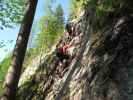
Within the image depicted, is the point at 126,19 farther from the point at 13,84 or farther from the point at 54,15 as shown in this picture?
the point at 54,15

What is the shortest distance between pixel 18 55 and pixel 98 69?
350 centimetres

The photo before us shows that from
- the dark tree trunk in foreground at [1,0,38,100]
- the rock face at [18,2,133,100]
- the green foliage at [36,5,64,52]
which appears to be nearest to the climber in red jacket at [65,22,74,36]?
the rock face at [18,2,133,100]

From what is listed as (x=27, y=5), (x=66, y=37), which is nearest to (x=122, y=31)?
(x=27, y=5)

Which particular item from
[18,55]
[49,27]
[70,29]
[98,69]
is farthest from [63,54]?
[49,27]

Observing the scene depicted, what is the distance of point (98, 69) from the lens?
10328 millimetres

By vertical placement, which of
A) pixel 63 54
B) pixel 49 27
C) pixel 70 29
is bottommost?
pixel 49 27

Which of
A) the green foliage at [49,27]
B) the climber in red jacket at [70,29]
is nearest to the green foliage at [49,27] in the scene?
the green foliage at [49,27]

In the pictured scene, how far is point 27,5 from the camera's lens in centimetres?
1314

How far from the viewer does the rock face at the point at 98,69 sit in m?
9.50

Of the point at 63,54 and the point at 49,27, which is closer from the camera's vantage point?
the point at 63,54

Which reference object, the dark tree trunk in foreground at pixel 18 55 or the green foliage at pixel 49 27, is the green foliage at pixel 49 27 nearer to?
the green foliage at pixel 49 27

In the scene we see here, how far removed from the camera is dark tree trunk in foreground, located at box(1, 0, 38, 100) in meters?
12.2

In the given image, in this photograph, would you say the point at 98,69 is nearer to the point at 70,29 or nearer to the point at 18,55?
the point at 18,55

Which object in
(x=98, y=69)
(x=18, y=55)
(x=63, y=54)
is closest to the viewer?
(x=98, y=69)
